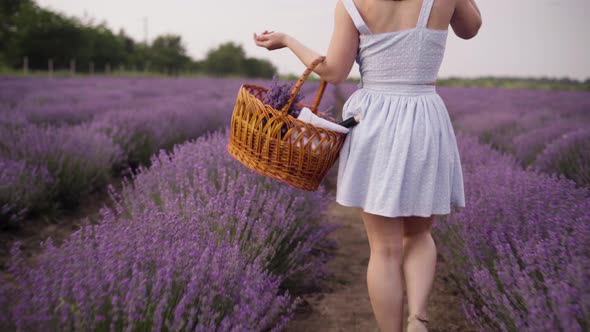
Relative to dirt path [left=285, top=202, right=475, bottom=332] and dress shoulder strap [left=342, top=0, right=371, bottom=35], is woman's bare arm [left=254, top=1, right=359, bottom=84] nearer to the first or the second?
dress shoulder strap [left=342, top=0, right=371, bottom=35]

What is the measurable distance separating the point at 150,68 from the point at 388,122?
4573 centimetres

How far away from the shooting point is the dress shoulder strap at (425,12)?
1.33m

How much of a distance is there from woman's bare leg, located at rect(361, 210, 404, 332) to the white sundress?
0.35 ft

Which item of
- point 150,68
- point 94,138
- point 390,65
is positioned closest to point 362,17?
point 390,65

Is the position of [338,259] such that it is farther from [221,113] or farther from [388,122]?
[221,113]

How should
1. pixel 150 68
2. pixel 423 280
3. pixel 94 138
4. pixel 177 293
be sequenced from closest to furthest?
pixel 177 293 → pixel 423 280 → pixel 94 138 → pixel 150 68

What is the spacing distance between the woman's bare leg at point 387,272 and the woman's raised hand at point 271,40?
0.67 m

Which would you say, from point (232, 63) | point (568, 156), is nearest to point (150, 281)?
point (568, 156)

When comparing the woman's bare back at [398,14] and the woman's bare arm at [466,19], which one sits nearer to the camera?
the woman's bare back at [398,14]

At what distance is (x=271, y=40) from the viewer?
4.84ft

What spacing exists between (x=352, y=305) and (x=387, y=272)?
2.98 ft

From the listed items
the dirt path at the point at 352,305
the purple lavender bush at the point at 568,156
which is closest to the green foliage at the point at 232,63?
the purple lavender bush at the point at 568,156

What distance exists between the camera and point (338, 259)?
291cm

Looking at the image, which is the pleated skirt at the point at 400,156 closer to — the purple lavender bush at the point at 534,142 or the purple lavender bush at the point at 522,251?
the purple lavender bush at the point at 522,251
